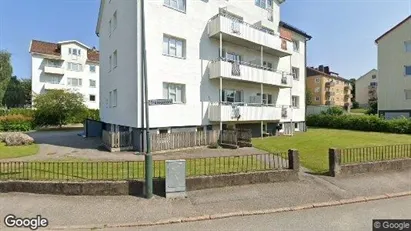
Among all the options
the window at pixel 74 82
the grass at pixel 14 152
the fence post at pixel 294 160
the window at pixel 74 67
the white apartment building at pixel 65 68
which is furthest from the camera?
the window at pixel 74 82

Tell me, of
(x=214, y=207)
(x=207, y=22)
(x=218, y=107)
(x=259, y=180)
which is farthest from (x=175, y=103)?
(x=214, y=207)

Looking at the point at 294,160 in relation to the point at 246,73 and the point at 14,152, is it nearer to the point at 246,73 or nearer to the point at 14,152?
the point at 246,73

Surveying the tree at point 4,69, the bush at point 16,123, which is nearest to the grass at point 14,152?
the bush at point 16,123

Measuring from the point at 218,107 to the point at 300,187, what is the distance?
9.30 m

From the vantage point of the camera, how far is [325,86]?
2847 inches

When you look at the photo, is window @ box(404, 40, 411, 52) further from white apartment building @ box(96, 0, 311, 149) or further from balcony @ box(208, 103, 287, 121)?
balcony @ box(208, 103, 287, 121)

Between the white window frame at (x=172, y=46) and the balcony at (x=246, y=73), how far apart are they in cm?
219

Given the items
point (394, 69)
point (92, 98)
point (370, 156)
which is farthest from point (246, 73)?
point (92, 98)

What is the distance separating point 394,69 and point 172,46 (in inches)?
1270

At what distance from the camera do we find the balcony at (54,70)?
147 ft

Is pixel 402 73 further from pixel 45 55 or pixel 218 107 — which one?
pixel 45 55

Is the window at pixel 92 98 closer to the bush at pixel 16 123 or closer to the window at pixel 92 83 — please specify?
the window at pixel 92 83

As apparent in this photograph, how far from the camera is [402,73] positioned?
109 ft

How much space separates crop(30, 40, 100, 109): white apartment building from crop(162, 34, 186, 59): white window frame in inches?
1290
